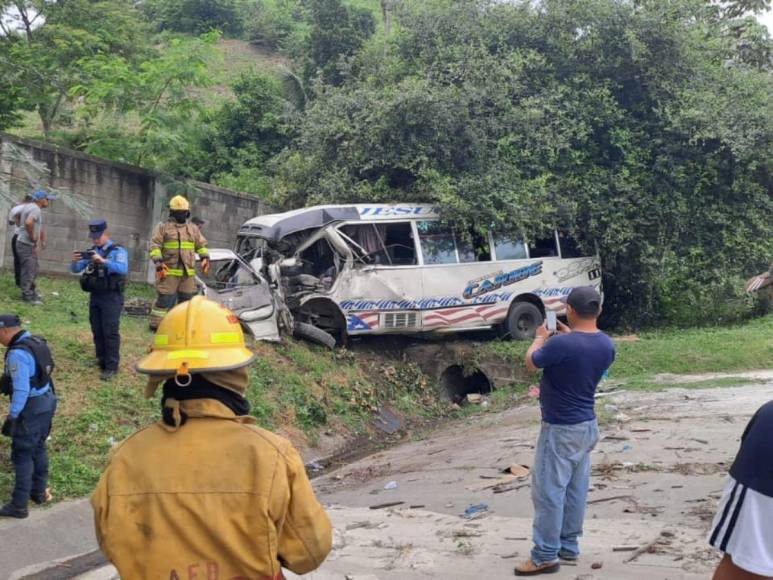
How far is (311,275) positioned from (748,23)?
1538 centimetres

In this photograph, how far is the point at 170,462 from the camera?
7.62 ft

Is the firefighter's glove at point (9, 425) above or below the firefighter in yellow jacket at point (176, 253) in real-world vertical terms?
below

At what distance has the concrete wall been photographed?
1245 cm

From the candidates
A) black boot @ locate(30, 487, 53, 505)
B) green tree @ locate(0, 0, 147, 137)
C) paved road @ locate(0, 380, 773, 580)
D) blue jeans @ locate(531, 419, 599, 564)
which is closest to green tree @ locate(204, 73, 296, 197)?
green tree @ locate(0, 0, 147, 137)

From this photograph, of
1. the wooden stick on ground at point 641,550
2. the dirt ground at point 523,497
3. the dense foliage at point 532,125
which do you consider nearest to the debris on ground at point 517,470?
the dirt ground at point 523,497

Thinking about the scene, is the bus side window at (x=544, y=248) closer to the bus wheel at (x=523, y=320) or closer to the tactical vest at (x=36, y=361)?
the bus wheel at (x=523, y=320)

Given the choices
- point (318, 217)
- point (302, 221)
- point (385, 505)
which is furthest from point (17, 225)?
point (385, 505)

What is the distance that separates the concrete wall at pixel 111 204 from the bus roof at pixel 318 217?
2.35 meters

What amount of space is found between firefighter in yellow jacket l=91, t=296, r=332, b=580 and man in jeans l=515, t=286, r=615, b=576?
8.95 feet

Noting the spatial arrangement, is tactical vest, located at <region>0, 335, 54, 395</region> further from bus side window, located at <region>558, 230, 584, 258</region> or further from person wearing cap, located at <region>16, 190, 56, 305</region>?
bus side window, located at <region>558, 230, 584, 258</region>

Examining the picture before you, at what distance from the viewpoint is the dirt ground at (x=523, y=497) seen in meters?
5.13

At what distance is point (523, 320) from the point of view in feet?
44.9

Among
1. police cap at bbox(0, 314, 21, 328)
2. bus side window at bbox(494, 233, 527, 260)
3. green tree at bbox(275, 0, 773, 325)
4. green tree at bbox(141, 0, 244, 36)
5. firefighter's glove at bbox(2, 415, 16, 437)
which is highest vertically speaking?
green tree at bbox(141, 0, 244, 36)

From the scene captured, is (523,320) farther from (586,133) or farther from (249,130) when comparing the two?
(249,130)
